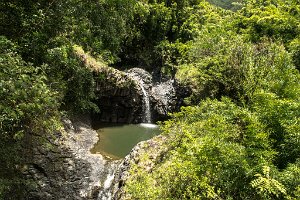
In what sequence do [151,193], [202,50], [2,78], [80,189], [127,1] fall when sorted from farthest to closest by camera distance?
[202,50] < [127,1] < [80,189] < [151,193] < [2,78]

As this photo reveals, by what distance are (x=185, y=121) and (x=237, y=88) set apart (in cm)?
348

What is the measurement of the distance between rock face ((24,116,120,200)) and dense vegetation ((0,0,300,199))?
75 centimetres

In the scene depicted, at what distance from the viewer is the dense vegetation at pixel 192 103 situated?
6.26 m

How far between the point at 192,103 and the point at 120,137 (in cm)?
433

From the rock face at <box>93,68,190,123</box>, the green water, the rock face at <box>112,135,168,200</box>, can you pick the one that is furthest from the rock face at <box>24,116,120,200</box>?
the rock face at <box>93,68,190,123</box>

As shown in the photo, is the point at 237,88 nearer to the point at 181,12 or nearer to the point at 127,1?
the point at 127,1

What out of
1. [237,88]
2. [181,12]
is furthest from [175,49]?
[237,88]

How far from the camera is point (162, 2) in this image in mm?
26938

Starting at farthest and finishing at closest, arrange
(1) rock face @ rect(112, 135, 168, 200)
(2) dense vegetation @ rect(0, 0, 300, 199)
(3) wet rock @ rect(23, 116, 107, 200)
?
(3) wet rock @ rect(23, 116, 107, 200)
(1) rock face @ rect(112, 135, 168, 200)
(2) dense vegetation @ rect(0, 0, 300, 199)

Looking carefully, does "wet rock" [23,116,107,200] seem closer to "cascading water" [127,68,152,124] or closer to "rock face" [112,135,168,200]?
"rock face" [112,135,168,200]

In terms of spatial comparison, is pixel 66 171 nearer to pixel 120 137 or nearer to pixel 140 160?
pixel 140 160

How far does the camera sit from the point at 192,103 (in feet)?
52.5

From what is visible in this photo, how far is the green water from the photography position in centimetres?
1395

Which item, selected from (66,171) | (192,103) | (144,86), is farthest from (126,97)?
(66,171)
